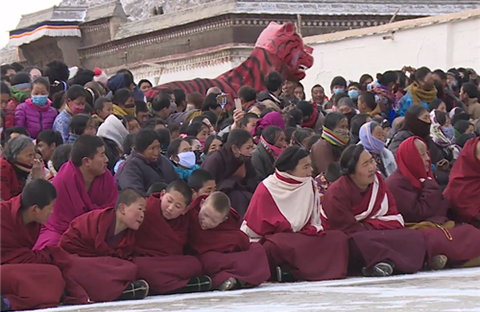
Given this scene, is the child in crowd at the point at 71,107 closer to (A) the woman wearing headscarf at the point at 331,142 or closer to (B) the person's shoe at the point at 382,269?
(A) the woman wearing headscarf at the point at 331,142

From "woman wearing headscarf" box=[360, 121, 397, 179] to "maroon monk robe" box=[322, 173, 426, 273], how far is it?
909mm

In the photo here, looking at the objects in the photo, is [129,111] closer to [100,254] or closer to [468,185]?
[468,185]

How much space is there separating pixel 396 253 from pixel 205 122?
2.92m

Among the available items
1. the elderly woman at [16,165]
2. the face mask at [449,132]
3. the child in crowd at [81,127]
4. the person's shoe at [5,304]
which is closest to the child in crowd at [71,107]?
the child in crowd at [81,127]

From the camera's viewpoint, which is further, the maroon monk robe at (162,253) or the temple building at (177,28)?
the temple building at (177,28)

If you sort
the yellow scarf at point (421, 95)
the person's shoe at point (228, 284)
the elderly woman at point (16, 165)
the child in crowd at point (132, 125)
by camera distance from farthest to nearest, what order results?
1. the yellow scarf at point (421, 95)
2. the child in crowd at point (132, 125)
3. the elderly woman at point (16, 165)
4. the person's shoe at point (228, 284)

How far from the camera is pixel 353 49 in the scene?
1847 cm

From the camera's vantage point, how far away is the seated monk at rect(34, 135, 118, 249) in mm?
6934

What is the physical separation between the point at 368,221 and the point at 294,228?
600mm

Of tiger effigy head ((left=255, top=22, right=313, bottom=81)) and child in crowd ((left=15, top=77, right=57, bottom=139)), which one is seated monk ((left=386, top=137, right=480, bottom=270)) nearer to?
child in crowd ((left=15, top=77, right=57, bottom=139))

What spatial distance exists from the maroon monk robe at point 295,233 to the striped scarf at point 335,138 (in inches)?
44.3

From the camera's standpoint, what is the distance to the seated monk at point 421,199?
25.4 feet

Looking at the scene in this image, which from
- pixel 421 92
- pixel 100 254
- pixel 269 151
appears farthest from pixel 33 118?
pixel 421 92

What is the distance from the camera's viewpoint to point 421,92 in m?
11.6
